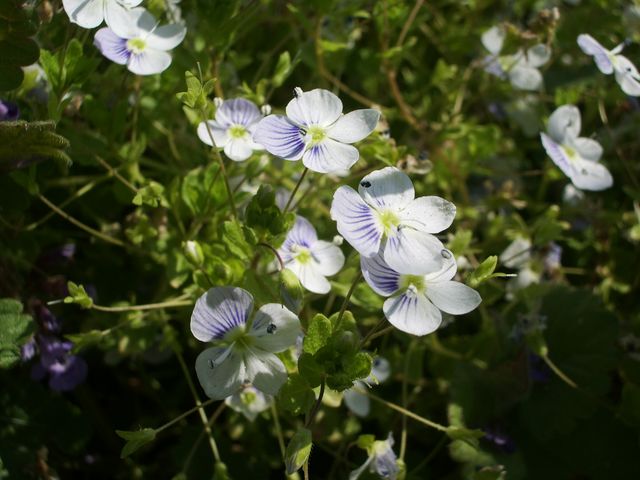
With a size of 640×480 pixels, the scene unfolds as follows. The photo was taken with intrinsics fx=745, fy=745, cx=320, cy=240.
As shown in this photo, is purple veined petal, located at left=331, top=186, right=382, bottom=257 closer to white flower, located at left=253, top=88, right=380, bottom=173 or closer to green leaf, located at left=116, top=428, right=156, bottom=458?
white flower, located at left=253, top=88, right=380, bottom=173

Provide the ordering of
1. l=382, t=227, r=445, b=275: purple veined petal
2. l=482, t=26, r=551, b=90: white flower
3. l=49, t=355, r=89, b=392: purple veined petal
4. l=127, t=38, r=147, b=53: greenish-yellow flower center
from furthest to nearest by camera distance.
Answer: l=482, t=26, r=551, b=90: white flower
l=49, t=355, r=89, b=392: purple veined petal
l=127, t=38, r=147, b=53: greenish-yellow flower center
l=382, t=227, r=445, b=275: purple veined petal

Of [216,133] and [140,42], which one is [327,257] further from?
[140,42]

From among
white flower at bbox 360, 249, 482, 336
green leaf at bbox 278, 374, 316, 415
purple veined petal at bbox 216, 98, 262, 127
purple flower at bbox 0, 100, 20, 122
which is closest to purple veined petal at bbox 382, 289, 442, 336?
white flower at bbox 360, 249, 482, 336

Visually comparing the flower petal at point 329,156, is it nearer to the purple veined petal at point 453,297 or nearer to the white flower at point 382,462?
the purple veined petal at point 453,297

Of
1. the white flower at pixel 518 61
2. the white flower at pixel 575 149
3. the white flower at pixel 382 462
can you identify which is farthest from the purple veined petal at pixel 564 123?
the white flower at pixel 382 462

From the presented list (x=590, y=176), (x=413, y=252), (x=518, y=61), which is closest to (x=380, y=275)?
(x=413, y=252)

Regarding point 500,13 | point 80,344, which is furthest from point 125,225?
point 500,13
